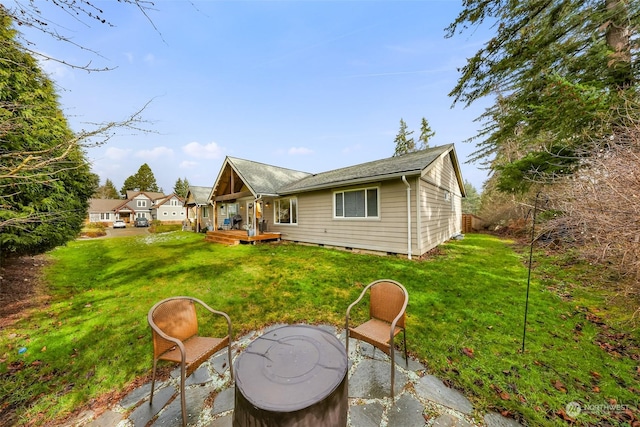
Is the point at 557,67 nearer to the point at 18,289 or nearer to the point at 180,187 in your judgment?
the point at 18,289

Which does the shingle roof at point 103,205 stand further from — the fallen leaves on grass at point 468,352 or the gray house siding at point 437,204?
the fallen leaves on grass at point 468,352

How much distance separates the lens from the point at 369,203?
9266 mm

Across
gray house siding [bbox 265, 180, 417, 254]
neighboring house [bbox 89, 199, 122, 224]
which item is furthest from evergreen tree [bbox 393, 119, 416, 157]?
neighboring house [bbox 89, 199, 122, 224]

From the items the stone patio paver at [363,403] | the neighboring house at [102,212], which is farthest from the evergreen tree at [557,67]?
the neighboring house at [102,212]

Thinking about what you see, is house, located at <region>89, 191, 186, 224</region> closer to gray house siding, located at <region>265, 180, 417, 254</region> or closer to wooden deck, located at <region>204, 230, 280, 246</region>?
wooden deck, located at <region>204, 230, 280, 246</region>

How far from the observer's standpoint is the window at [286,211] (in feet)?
41.4

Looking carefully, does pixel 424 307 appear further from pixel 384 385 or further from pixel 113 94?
pixel 113 94

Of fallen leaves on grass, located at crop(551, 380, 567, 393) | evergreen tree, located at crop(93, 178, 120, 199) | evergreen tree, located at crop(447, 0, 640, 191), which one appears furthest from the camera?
evergreen tree, located at crop(93, 178, 120, 199)

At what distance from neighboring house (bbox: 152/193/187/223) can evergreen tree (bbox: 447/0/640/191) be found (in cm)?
4472

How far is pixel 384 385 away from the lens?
2.46m

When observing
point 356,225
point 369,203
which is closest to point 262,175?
point 356,225

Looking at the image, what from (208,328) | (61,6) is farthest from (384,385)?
(61,6)

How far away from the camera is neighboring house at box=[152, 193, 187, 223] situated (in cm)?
4006

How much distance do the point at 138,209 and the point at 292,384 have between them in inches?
2201
